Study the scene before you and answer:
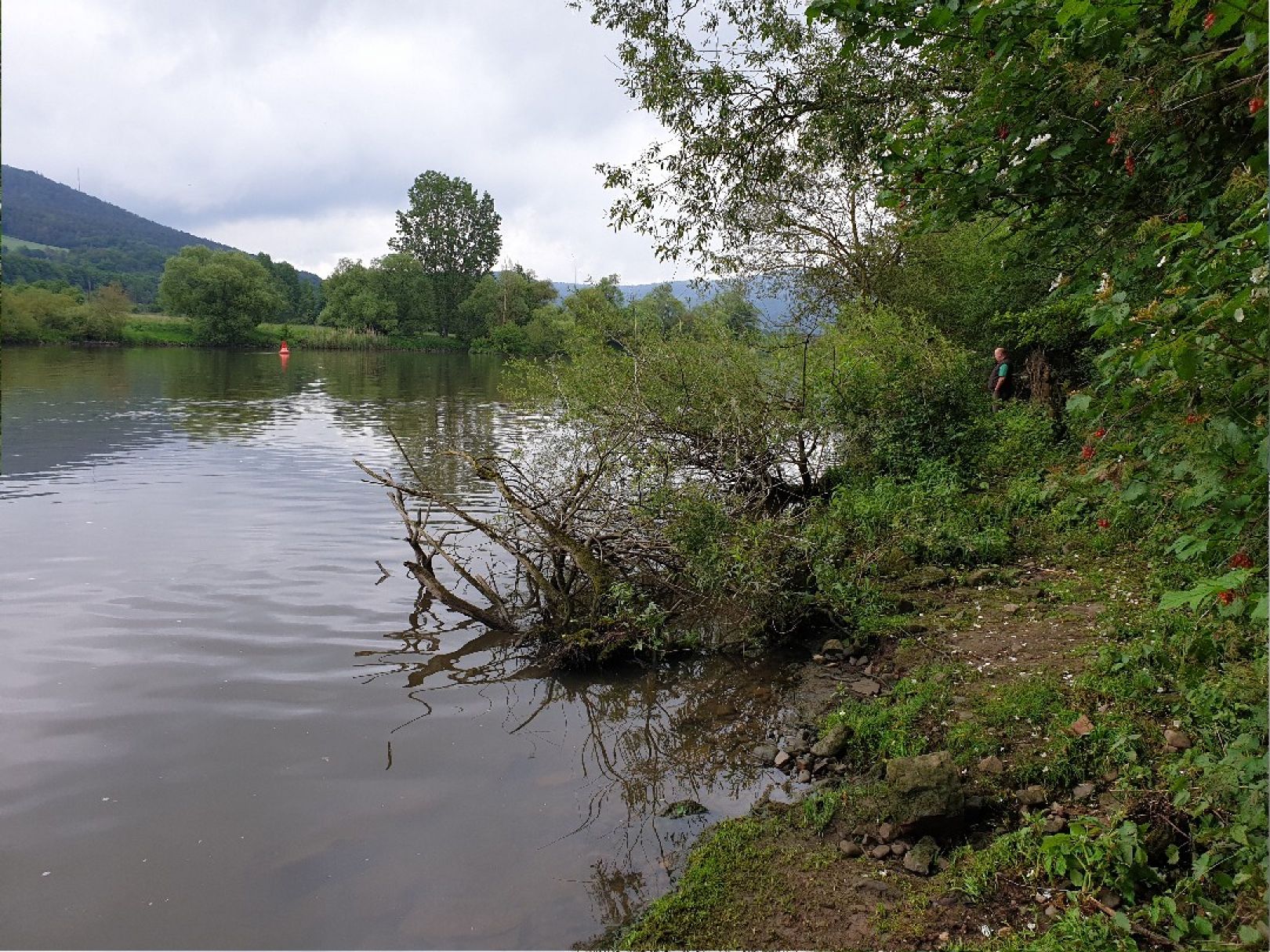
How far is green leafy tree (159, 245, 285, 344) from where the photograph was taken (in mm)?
75812

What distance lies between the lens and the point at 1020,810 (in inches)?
177

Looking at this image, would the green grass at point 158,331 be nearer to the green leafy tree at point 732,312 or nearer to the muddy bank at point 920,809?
the green leafy tree at point 732,312

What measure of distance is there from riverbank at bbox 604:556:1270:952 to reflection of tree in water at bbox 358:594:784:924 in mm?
324

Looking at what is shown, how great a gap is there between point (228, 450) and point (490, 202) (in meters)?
97.5

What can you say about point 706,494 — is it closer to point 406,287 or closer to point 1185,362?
point 1185,362

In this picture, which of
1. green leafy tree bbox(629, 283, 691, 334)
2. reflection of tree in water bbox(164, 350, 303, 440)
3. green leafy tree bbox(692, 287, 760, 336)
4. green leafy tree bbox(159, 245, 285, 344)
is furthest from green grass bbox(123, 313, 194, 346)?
green leafy tree bbox(629, 283, 691, 334)

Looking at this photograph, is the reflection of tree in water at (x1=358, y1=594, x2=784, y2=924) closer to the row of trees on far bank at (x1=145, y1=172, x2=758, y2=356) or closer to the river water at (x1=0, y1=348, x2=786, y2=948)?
the river water at (x1=0, y1=348, x2=786, y2=948)

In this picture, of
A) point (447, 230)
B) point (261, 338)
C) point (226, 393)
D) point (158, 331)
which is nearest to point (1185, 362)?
point (226, 393)

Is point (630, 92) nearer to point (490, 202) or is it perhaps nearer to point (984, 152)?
point (984, 152)

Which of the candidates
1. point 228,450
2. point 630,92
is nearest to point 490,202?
point 228,450

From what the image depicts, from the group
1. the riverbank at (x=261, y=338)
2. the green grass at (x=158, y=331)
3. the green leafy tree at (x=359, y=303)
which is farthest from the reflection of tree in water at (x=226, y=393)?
the green leafy tree at (x=359, y=303)

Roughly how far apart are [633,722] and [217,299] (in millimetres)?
83376

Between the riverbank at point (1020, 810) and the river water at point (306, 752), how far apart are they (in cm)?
61

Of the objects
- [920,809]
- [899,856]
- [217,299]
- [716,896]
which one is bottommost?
[716,896]
